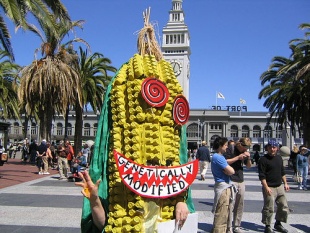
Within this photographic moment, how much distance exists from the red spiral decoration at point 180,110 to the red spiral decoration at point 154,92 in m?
0.10

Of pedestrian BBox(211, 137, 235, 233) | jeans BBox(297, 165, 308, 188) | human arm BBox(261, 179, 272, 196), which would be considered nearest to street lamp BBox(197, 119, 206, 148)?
jeans BBox(297, 165, 308, 188)

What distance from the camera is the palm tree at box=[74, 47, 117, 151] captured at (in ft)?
70.4

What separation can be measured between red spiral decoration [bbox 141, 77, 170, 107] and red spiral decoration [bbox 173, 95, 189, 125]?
10 centimetres

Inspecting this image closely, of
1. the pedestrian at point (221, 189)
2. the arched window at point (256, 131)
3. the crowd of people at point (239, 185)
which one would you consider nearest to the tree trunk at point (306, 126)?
the crowd of people at point (239, 185)

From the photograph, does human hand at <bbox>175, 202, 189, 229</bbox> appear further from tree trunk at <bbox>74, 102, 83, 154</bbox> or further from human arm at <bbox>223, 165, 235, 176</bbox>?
tree trunk at <bbox>74, 102, 83, 154</bbox>

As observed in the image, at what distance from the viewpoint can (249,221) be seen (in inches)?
278

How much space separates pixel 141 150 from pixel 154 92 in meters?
0.45

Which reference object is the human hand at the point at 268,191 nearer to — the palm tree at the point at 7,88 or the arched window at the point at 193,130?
the palm tree at the point at 7,88

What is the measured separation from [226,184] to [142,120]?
316cm

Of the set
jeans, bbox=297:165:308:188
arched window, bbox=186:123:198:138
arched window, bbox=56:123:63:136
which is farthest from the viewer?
arched window, bbox=56:123:63:136

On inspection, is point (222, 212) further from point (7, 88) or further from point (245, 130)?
point (245, 130)

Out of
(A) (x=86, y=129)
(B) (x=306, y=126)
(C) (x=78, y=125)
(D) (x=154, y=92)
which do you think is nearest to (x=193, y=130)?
(A) (x=86, y=129)

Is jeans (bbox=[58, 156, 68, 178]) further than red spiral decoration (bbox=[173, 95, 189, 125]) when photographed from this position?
Yes

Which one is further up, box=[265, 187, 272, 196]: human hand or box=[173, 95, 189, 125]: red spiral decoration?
box=[173, 95, 189, 125]: red spiral decoration
